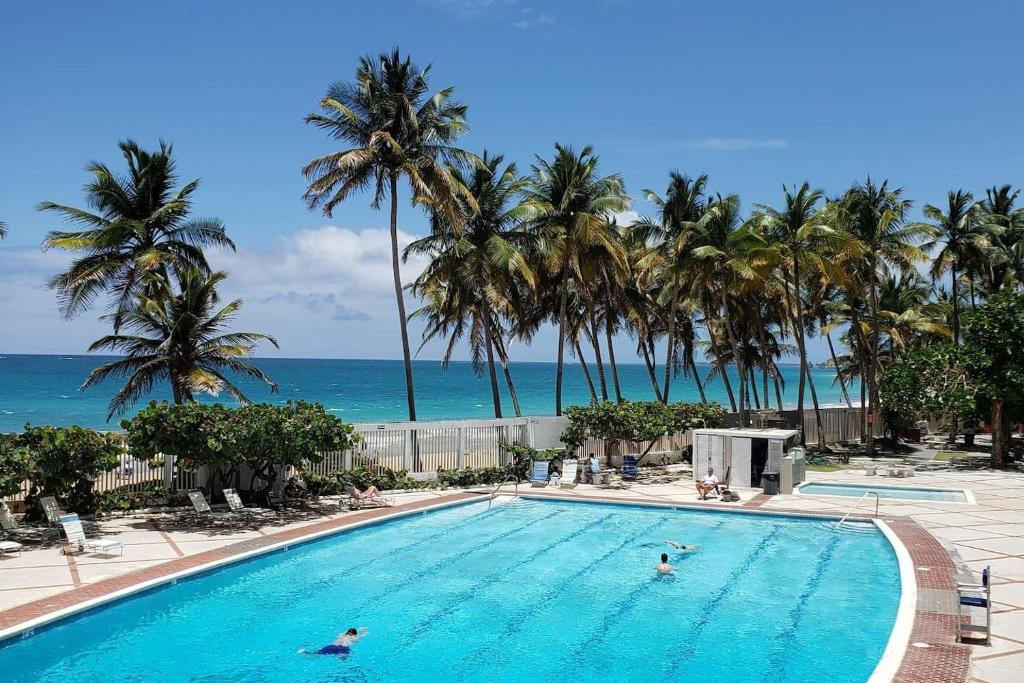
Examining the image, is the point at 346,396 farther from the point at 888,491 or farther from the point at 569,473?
the point at 888,491

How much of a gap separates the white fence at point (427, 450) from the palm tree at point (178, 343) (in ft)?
12.2

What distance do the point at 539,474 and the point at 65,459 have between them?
12.7 meters

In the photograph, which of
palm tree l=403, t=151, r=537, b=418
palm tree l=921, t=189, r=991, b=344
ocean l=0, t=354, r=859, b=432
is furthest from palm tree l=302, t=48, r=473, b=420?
ocean l=0, t=354, r=859, b=432

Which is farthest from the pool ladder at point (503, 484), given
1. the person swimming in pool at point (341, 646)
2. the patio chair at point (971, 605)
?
the patio chair at point (971, 605)

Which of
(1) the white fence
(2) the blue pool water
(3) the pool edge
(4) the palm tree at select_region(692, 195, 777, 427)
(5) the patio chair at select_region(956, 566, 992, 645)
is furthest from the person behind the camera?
(4) the palm tree at select_region(692, 195, 777, 427)

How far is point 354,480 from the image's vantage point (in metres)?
21.1

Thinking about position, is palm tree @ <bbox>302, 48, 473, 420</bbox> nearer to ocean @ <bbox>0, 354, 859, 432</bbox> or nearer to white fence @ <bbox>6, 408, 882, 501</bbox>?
white fence @ <bbox>6, 408, 882, 501</bbox>

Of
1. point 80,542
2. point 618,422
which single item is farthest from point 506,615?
point 618,422

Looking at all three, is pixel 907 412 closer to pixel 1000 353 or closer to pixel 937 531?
pixel 1000 353

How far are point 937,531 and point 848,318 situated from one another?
2790cm

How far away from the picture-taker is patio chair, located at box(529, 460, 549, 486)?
2344cm

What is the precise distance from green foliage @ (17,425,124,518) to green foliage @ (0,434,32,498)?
0.38 ft

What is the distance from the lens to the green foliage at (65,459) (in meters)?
15.3

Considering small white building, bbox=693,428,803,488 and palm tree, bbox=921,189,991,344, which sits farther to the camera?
palm tree, bbox=921,189,991,344
